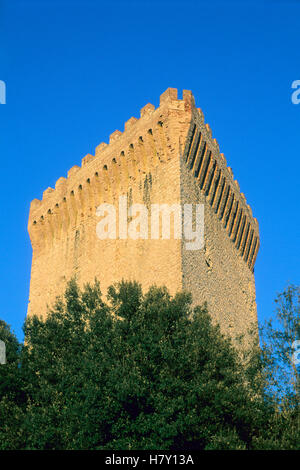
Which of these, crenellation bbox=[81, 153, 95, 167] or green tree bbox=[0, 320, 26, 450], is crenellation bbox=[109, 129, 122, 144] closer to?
crenellation bbox=[81, 153, 95, 167]

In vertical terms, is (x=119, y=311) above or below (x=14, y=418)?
above

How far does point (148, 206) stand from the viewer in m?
Result: 15.4

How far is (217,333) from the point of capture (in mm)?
11977

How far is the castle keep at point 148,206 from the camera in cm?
1476

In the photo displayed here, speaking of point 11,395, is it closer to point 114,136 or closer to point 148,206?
point 148,206

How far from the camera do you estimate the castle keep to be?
1476cm

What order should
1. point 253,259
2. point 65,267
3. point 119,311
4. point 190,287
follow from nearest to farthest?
point 119,311 < point 190,287 < point 65,267 < point 253,259

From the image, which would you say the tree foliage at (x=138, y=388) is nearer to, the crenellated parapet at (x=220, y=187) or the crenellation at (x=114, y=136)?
the crenellated parapet at (x=220, y=187)

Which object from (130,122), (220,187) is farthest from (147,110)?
(220,187)

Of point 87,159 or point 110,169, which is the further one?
point 87,159

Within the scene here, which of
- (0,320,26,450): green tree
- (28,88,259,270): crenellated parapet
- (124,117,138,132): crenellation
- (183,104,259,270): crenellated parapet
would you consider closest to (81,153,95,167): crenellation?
(28,88,259,270): crenellated parapet
